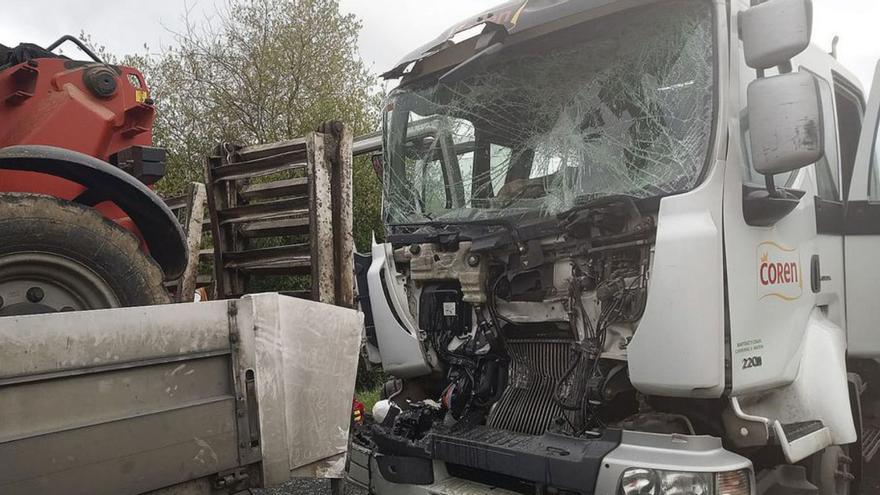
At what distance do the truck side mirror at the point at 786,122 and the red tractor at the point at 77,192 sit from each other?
89.2 inches

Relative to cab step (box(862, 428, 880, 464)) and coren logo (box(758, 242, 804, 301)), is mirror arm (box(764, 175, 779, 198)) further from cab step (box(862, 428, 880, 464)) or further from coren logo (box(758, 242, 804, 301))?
cab step (box(862, 428, 880, 464))

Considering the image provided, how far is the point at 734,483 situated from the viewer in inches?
97.8

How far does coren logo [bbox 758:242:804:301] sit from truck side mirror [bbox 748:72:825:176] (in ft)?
1.36

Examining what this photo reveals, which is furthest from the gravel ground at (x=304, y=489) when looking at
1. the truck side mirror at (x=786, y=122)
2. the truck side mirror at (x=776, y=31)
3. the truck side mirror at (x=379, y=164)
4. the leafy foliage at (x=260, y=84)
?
the leafy foliage at (x=260, y=84)

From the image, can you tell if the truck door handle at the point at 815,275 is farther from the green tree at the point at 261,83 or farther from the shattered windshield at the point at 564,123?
the green tree at the point at 261,83

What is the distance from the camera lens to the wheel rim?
6.98ft

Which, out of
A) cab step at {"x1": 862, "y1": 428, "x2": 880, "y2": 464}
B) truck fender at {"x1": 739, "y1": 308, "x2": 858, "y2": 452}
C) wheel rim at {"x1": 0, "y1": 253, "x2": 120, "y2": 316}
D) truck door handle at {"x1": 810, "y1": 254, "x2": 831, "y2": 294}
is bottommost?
cab step at {"x1": 862, "y1": 428, "x2": 880, "y2": 464}

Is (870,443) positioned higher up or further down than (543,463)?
further down

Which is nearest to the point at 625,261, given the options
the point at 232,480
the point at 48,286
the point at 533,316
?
the point at 533,316

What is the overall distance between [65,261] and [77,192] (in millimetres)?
581

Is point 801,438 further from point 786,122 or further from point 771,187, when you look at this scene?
point 786,122

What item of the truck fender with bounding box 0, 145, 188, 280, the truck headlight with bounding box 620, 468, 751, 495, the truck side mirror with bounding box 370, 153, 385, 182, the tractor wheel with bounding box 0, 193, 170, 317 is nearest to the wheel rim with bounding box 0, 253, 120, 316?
the tractor wheel with bounding box 0, 193, 170, 317

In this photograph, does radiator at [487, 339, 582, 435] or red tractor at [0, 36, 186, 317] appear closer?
red tractor at [0, 36, 186, 317]

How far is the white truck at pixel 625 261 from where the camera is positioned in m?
2.55
